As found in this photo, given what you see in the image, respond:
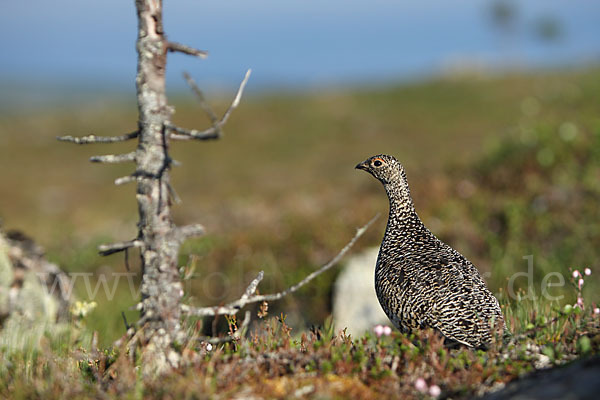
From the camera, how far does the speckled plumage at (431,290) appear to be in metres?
4.18

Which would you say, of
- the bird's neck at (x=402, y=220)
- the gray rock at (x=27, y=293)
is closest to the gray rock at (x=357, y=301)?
the bird's neck at (x=402, y=220)

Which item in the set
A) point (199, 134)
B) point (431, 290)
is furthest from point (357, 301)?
point (199, 134)

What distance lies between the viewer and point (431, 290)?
172 inches

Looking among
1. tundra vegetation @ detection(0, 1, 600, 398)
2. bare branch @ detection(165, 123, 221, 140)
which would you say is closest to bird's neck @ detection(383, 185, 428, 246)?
tundra vegetation @ detection(0, 1, 600, 398)

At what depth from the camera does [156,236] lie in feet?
11.9

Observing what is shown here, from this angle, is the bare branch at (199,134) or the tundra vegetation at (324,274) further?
the tundra vegetation at (324,274)

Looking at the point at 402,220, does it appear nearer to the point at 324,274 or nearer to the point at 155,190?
the point at 155,190

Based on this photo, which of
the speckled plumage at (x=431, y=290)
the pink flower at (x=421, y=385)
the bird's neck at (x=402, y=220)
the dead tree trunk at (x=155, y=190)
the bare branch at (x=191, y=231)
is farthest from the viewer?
the bird's neck at (x=402, y=220)

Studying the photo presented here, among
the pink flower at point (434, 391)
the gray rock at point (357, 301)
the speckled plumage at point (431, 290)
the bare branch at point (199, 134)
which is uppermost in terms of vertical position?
the bare branch at point (199, 134)

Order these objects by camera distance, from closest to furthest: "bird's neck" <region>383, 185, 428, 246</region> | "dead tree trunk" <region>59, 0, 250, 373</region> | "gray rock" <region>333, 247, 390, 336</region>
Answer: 1. "dead tree trunk" <region>59, 0, 250, 373</region>
2. "bird's neck" <region>383, 185, 428, 246</region>
3. "gray rock" <region>333, 247, 390, 336</region>

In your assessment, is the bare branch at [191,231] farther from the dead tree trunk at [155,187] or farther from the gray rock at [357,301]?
the gray rock at [357,301]

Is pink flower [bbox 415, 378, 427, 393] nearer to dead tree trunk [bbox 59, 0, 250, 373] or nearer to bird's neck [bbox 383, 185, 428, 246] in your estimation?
dead tree trunk [bbox 59, 0, 250, 373]

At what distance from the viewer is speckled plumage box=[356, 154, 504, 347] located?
4180 millimetres

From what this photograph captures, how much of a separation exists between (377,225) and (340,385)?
774 centimetres
